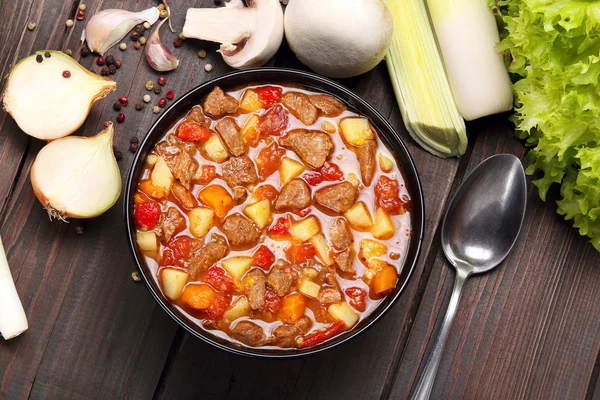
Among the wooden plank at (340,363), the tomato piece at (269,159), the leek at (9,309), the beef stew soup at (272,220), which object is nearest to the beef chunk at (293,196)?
the beef stew soup at (272,220)

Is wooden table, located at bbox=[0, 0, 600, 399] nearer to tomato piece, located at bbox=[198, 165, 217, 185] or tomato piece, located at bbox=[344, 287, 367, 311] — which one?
tomato piece, located at bbox=[344, 287, 367, 311]

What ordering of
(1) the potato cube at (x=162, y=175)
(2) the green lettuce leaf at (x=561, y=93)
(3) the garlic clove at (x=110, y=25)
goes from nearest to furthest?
1. (2) the green lettuce leaf at (x=561, y=93)
2. (1) the potato cube at (x=162, y=175)
3. (3) the garlic clove at (x=110, y=25)

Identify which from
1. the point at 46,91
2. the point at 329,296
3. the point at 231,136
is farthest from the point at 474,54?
the point at 46,91

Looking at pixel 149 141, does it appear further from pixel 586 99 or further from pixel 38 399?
pixel 586 99

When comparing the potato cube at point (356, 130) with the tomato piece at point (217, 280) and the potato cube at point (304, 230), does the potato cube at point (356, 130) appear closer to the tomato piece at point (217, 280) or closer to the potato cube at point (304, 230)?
the potato cube at point (304, 230)

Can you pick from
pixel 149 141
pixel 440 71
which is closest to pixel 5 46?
pixel 149 141

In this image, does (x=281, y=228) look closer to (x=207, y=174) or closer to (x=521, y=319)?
(x=207, y=174)
